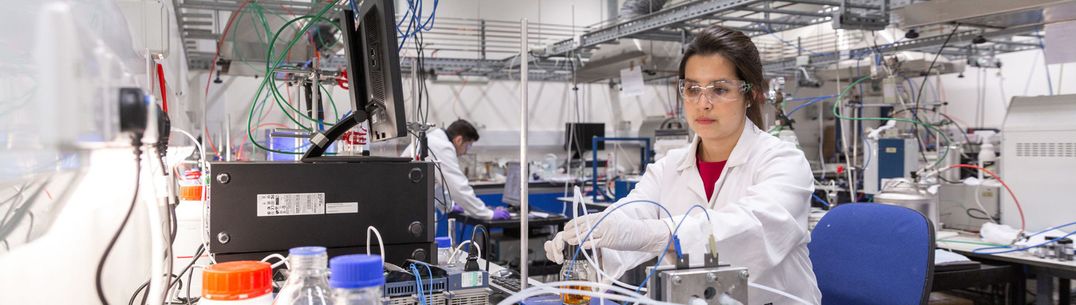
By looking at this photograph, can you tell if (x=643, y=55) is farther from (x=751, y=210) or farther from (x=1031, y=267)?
(x=751, y=210)

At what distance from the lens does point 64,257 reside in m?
0.73

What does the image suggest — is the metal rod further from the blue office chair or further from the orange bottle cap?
the blue office chair

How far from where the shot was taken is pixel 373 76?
1.16 metres

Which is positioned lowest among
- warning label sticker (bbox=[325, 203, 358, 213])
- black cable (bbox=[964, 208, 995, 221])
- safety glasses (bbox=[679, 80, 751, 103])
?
black cable (bbox=[964, 208, 995, 221])

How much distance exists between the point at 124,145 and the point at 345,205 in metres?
0.58

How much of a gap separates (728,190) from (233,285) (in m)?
1.03

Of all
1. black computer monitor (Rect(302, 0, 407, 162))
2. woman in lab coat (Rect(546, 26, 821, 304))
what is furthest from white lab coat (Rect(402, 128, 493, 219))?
black computer monitor (Rect(302, 0, 407, 162))

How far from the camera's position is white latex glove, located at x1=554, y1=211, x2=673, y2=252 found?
91 cm

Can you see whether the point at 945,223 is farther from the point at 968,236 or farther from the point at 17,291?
the point at 17,291

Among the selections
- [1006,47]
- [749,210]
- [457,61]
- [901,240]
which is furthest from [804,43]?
[749,210]

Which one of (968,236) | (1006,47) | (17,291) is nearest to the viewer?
(17,291)

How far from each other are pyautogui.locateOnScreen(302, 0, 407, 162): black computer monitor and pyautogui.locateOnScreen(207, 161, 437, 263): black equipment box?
0.06m

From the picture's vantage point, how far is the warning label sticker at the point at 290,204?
106 centimetres

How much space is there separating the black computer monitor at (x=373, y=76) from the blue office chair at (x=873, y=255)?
3.63 feet
